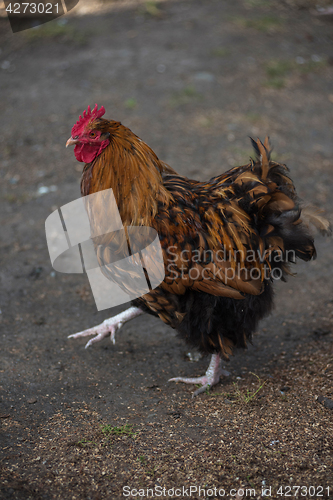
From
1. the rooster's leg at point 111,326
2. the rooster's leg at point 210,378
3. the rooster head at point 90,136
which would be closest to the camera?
the rooster head at point 90,136

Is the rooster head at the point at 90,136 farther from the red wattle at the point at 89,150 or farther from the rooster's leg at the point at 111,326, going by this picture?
the rooster's leg at the point at 111,326

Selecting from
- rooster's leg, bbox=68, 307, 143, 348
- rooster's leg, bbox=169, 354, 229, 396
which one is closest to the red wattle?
rooster's leg, bbox=68, 307, 143, 348

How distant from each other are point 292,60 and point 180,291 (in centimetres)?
776

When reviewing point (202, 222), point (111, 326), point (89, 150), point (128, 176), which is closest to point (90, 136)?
point (89, 150)

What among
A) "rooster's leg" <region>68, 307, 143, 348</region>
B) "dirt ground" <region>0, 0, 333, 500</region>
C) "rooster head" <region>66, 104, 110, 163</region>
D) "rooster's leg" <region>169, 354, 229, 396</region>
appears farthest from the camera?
"rooster's leg" <region>68, 307, 143, 348</region>

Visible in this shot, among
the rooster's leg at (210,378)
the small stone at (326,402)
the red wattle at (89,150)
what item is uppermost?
the red wattle at (89,150)

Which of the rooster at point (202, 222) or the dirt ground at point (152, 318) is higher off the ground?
the rooster at point (202, 222)

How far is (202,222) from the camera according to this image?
335 cm

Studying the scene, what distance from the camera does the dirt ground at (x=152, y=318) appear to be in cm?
284

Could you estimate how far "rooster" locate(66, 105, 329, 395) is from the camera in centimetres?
323

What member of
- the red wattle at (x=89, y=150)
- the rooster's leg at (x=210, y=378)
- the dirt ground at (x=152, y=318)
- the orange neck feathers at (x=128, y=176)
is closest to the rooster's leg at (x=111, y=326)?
the dirt ground at (x=152, y=318)

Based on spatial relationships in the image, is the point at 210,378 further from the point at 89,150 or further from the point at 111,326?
the point at 89,150

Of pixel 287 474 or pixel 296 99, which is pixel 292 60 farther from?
pixel 287 474

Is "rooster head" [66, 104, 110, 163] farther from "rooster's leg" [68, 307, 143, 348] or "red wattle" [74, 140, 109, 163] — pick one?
"rooster's leg" [68, 307, 143, 348]
